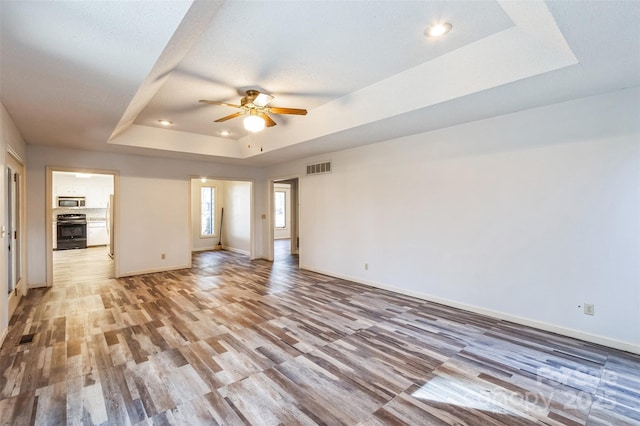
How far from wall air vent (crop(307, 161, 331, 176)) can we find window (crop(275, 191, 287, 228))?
617cm

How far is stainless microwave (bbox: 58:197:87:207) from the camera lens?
960cm

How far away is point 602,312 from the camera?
9.74 feet

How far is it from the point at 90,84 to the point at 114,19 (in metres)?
1.18

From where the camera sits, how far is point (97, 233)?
Answer: 33.4 feet

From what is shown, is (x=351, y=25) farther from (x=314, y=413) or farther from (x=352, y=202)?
(x=352, y=202)

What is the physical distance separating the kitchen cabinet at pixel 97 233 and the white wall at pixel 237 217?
14.1 ft

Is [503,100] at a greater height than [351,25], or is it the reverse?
[351,25]

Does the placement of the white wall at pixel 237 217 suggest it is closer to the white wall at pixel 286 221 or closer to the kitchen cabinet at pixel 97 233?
the white wall at pixel 286 221

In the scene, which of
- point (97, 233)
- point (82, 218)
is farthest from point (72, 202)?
point (97, 233)

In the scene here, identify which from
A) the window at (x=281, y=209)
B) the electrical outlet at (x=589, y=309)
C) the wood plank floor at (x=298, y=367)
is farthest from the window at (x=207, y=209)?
the electrical outlet at (x=589, y=309)

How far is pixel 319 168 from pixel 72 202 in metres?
8.94

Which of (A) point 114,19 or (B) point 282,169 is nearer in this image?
(A) point 114,19

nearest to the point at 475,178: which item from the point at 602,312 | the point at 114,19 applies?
the point at 602,312

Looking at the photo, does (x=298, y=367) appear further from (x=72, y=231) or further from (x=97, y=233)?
(x=97, y=233)
